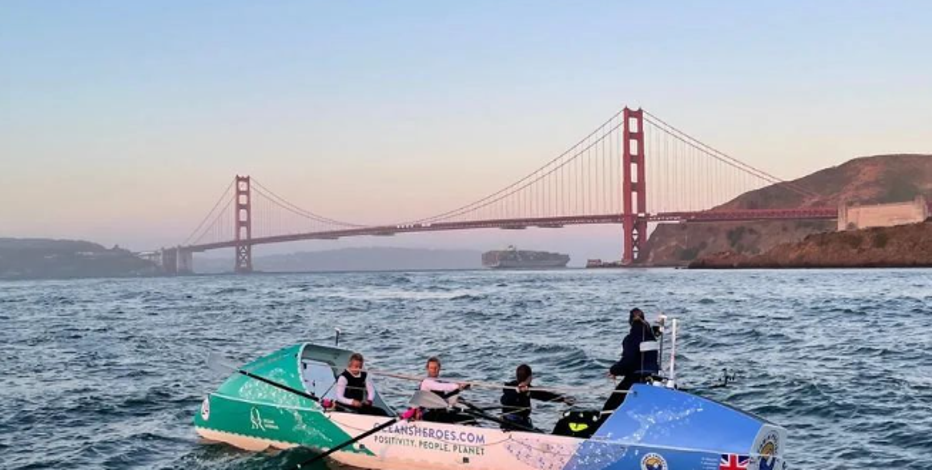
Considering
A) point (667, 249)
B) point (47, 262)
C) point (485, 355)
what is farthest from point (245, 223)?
point (485, 355)

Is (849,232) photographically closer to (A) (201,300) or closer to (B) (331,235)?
(B) (331,235)

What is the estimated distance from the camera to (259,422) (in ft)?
44.1

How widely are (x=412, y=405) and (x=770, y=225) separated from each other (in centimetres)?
17082

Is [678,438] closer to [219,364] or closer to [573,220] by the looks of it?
[219,364]

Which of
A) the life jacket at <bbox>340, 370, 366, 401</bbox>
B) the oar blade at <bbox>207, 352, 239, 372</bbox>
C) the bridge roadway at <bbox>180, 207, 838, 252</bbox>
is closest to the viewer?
the life jacket at <bbox>340, 370, 366, 401</bbox>

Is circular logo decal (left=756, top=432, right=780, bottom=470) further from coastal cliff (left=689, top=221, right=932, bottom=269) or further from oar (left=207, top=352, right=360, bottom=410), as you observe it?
coastal cliff (left=689, top=221, right=932, bottom=269)

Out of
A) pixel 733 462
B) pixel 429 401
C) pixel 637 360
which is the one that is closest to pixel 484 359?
pixel 637 360

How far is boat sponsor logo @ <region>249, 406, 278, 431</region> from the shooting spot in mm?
13283

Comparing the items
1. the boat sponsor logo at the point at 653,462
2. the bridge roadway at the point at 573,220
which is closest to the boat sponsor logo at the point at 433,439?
the boat sponsor logo at the point at 653,462

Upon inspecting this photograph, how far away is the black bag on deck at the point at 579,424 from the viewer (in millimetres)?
10940

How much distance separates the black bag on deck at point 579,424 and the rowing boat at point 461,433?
4 cm

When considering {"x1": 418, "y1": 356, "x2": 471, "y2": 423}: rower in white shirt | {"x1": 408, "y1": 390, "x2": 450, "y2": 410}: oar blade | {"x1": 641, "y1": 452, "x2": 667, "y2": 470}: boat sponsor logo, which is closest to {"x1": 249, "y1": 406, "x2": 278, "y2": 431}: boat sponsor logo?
{"x1": 418, "y1": 356, "x2": 471, "y2": 423}: rower in white shirt

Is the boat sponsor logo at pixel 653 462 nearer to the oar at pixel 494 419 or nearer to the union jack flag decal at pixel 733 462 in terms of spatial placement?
the union jack flag decal at pixel 733 462

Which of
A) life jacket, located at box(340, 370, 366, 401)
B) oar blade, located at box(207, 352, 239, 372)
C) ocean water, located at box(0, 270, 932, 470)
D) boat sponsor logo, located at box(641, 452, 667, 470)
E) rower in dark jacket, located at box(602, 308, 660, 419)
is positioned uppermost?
rower in dark jacket, located at box(602, 308, 660, 419)
